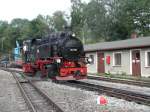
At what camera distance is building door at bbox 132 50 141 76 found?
3219 centimetres

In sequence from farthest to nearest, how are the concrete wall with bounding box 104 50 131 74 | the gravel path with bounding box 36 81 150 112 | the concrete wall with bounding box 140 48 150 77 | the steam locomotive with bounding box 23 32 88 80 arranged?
the concrete wall with bounding box 104 50 131 74 → the concrete wall with bounding box 140 48 150 77 → the steam locomotive with bounding box 23 32 88 80 → the gravel path with bounding box 36 81 150 112

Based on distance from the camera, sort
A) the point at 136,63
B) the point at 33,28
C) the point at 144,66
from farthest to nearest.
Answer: the point at 33,28
the point at 136,63
the point at 144,66

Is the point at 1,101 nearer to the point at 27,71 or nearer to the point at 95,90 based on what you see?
the point at 95,90

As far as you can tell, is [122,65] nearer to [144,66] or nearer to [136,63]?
[136,63]

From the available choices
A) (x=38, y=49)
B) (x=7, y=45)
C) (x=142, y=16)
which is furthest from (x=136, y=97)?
(x=7, y=45)

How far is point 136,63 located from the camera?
107 feet

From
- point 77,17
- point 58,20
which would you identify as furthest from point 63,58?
point 58,20

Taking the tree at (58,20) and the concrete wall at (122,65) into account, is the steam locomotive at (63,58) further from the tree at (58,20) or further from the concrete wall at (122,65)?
the tree at (58,20)

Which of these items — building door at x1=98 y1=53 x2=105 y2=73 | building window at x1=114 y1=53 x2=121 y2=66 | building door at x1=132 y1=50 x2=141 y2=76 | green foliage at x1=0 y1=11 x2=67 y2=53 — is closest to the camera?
building door at x1=132 y1=50 x2=141 y2=76

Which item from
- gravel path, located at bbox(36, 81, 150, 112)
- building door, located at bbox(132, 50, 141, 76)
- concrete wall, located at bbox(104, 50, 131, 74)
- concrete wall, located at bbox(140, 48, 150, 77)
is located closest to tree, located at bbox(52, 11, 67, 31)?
concrete wall, located at bbox(104, 50, 131, 74)

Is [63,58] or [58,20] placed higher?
[58,20]

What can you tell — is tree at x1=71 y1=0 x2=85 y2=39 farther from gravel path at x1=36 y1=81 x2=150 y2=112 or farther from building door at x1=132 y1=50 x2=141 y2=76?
gravel path at x1=36 y1=81 x2=150 y2=112

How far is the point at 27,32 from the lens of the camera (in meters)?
105

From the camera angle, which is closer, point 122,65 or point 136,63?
point 136,63
